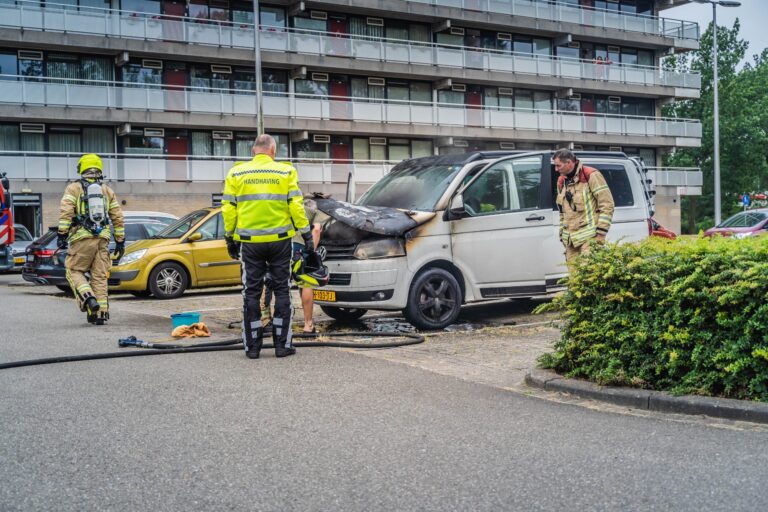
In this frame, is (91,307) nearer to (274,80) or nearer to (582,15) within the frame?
(274,80)

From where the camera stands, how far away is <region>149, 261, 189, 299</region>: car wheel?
16.2 meters

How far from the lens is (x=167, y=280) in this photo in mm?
16359

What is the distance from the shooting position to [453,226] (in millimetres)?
10188

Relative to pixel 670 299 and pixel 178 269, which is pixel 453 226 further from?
pixel 178 269

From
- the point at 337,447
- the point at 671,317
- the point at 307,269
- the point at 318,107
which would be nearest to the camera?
the point at 337,447

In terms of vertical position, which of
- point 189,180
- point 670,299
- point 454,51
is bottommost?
point 670,299

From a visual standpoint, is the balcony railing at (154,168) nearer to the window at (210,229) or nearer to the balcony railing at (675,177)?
Result: the window at (210,229)

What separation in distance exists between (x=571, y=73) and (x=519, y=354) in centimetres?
4075

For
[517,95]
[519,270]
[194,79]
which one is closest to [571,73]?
[517,95]

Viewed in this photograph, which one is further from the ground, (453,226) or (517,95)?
(517,95)

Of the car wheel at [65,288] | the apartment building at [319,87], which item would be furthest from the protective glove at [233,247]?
the apartment building at [319,87]

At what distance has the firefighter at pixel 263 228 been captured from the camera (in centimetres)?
799

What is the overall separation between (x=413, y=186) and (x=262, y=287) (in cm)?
326

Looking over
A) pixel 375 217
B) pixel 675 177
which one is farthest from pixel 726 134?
pixel 375 217
